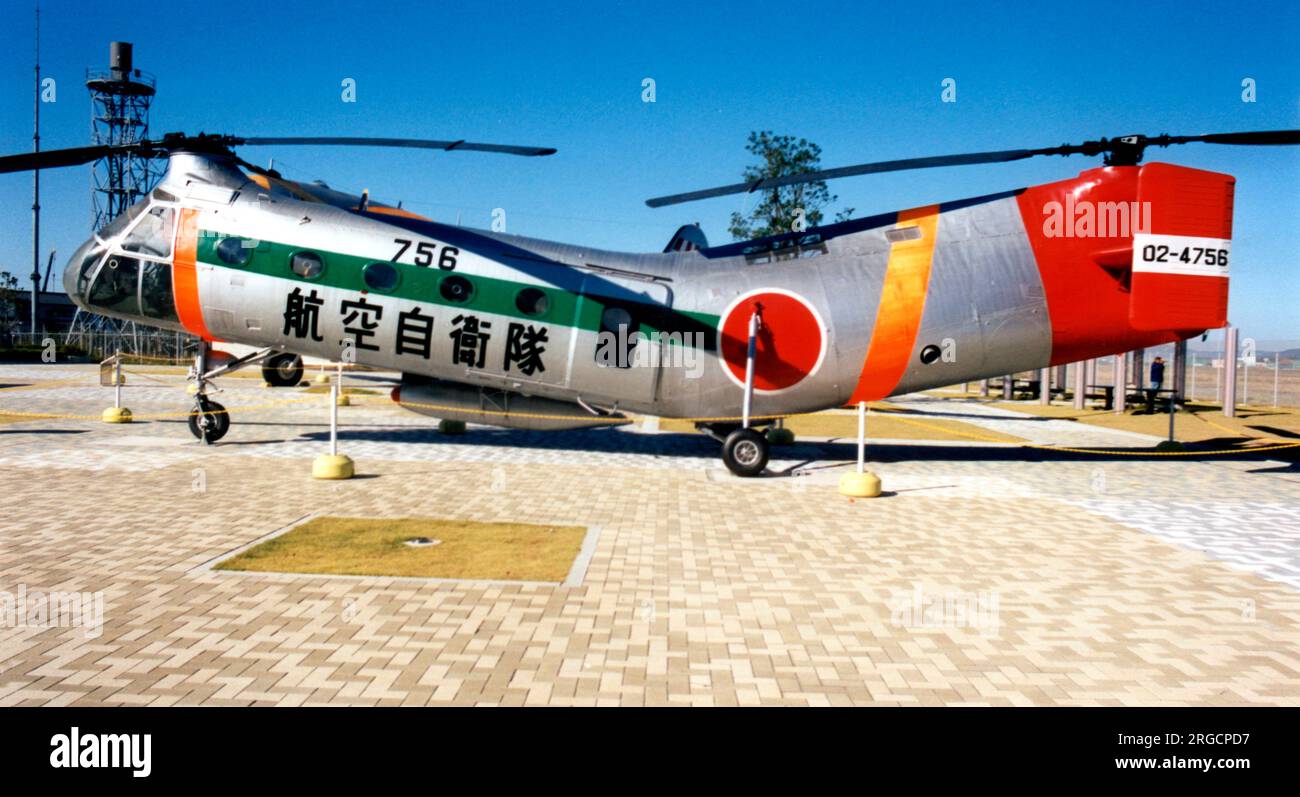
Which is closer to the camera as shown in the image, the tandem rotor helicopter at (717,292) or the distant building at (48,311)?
the tandem rotor helicopter at (717,292)

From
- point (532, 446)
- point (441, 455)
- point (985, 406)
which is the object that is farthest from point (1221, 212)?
Result: point (985, 406)

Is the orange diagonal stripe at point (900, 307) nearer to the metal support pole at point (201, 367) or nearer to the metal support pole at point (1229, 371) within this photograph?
the metal support pole at point (201, 367)

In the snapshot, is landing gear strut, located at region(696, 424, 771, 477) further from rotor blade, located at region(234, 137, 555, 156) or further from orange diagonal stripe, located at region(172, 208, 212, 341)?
orange diagonal stripe, located at region(172, 208, 212, 341)

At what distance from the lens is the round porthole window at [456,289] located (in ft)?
49.4

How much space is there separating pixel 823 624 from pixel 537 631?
250 cm

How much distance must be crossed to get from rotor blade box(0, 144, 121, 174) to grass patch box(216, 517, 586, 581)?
26.1 ft

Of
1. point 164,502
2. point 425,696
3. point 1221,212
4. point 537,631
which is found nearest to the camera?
point 425,696

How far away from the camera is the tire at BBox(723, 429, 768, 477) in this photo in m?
14.6

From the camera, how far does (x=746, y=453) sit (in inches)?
575

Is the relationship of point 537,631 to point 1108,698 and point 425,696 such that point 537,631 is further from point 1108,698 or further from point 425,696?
point 1108,698

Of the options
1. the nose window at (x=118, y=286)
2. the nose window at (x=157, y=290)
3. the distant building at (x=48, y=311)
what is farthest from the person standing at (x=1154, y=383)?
the distant building at (x=48, y=311)

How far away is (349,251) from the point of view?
590 inches

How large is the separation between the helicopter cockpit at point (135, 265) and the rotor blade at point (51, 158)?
165 cm
